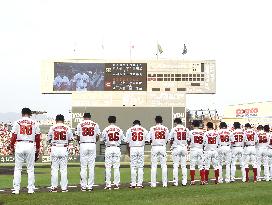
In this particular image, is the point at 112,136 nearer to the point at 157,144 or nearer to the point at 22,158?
the point at 157,144

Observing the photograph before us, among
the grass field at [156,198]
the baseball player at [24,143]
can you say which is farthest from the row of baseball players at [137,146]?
the grass field at [156,198]

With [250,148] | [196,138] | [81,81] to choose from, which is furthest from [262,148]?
[81,81]

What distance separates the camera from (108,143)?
60.1 ft

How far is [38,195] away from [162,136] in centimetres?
522

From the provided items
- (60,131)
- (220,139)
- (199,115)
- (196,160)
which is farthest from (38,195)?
(199,115)

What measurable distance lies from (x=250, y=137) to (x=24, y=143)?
9.54m

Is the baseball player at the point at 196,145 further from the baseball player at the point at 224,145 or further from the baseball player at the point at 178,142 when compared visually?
the baseball player at the point at 224,145

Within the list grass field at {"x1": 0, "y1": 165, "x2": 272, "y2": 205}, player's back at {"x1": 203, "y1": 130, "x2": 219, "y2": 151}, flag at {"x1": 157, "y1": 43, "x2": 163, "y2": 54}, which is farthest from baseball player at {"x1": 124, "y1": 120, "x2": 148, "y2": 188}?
flag at {"x1": 157, "y1": 43, "x2": 163, "y2": 54}

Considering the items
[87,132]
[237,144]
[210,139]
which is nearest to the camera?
[87,132]

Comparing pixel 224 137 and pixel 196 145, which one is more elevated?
pixel 224 137

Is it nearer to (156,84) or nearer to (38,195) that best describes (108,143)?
(38,195)

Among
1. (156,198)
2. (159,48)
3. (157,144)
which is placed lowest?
(156,198)

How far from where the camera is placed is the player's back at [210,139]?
20.9 metres

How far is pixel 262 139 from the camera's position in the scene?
22.9m
